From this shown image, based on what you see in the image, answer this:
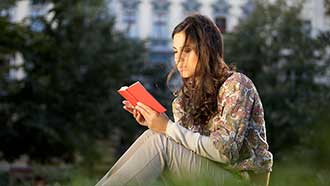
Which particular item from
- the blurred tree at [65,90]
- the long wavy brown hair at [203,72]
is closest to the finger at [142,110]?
the long wavy brown hair at [203,72]

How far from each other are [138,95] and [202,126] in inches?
16.9

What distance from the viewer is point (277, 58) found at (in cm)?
2694

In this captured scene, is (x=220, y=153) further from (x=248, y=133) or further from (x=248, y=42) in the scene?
(x=248, y=42)

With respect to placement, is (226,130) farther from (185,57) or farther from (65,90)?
(65,90)

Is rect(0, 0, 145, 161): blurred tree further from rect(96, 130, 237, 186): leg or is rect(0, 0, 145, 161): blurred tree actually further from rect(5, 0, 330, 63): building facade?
rect(96, 130, 237, 186): leg

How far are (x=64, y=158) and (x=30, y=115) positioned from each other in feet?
11.5

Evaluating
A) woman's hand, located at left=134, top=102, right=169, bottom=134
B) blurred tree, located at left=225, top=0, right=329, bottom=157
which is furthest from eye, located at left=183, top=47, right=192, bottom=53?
blurred tree, located at left=225, top=0, right=329, bottom=157

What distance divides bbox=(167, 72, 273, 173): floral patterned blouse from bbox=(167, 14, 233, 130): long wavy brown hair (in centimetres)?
7

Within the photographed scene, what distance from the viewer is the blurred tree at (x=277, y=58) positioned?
82.8 ft

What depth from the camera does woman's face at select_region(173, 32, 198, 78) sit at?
4270 mm

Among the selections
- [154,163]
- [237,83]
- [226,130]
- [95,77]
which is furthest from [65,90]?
[154,163]

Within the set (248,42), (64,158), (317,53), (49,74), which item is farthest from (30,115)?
(317,53)

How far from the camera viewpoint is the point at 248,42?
26859 mm

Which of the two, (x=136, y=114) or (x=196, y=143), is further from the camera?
(x=136, y=114)
